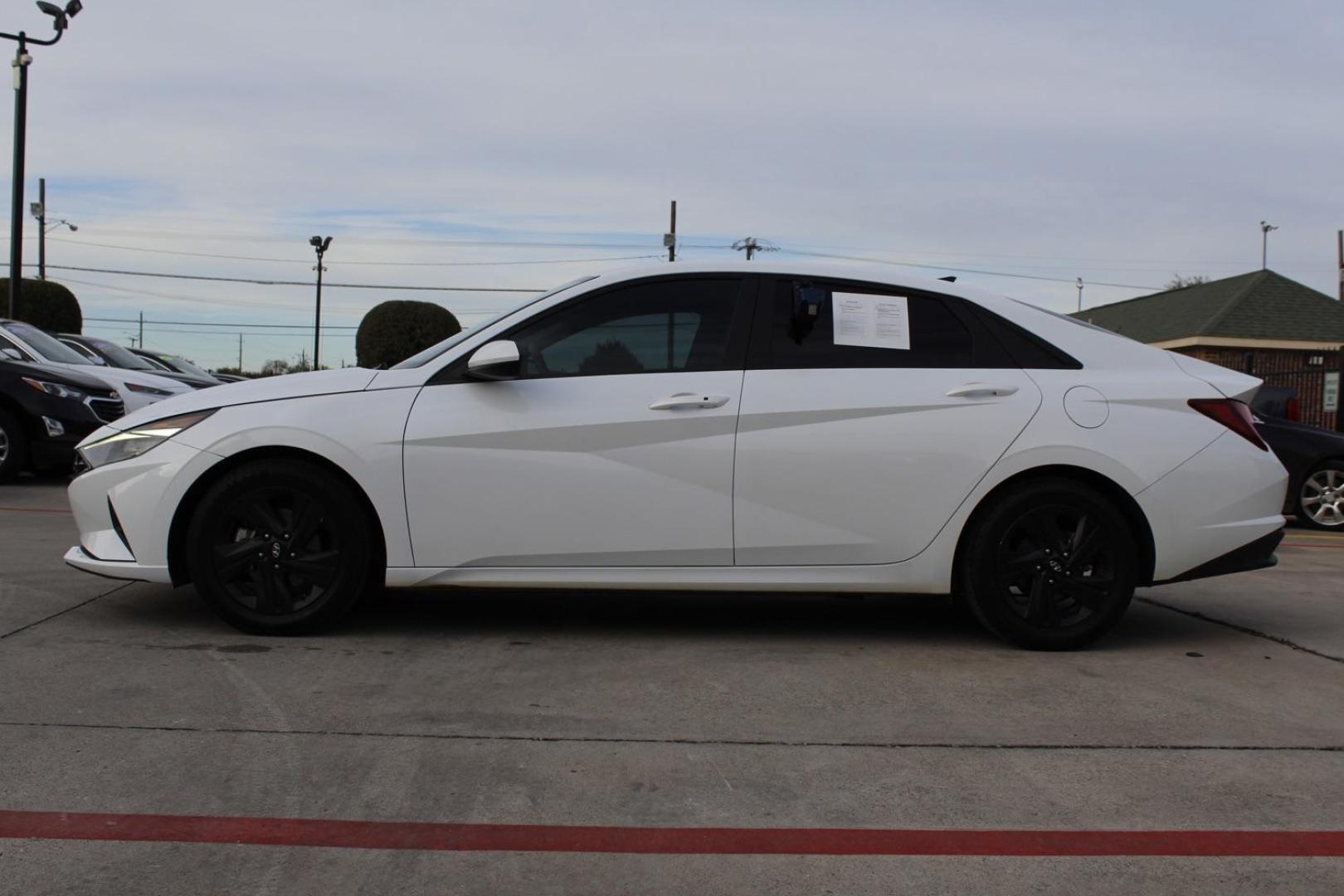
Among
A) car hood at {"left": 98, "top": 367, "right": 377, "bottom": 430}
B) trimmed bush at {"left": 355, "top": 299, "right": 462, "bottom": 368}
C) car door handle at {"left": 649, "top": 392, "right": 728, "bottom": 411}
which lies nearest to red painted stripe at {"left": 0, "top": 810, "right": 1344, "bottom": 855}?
car door handle at {"left": 649, "top": 392, "right": 728, "bottom": 411}

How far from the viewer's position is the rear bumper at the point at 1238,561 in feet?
16.6

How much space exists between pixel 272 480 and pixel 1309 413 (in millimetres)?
26786

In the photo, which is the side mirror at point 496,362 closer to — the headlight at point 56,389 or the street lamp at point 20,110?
the headlight at point 56,389

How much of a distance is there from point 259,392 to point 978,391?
3.03 metres

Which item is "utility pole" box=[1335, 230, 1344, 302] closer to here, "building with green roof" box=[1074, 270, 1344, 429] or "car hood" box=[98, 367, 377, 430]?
"building with green roof" box=[1074, 270, 1344, 429]

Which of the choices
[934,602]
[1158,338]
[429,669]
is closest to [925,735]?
[429,669]

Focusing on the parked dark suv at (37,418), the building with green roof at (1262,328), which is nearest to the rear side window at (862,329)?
the parked dark suv at (37,418)

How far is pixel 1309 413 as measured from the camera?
26.6 metres

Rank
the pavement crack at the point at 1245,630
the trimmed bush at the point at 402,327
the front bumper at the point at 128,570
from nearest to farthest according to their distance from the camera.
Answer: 1. the front bumper at the point at 128,570
2. the pavement crack at the point at 1245,630
3. the trimmed bush at the point at 402,327

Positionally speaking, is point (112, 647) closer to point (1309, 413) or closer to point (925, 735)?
point (925, 735)

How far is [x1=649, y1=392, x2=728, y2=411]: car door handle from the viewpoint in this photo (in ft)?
16.1

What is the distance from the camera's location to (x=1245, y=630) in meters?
5.73

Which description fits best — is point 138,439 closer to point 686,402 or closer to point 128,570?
point 128,570

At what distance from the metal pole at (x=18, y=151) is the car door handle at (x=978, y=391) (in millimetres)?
17379
